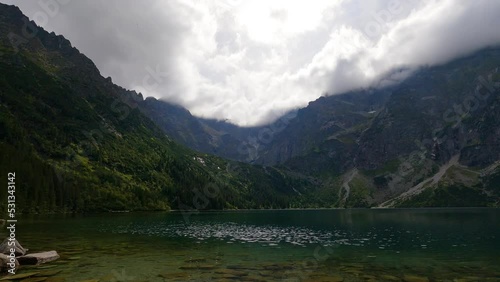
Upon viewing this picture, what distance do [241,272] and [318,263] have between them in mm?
12071

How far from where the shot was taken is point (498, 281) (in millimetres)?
34219

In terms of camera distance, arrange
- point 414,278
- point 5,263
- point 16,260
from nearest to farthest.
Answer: point 414,278
point 5,263
point 16,260

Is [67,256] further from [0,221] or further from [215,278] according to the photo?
[0,221]

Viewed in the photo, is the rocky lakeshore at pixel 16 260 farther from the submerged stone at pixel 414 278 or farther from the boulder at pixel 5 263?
the submerged stone at pixel 414 278

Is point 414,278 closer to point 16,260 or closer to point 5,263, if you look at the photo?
point 5,263

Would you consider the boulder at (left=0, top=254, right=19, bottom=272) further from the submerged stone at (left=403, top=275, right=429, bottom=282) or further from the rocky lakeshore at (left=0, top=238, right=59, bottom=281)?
the submerged stone at (left=403, top=275, right=429, bottom=282)

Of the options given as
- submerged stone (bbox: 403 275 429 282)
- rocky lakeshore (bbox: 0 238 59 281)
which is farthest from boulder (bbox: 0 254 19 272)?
submerged stone (bbox: 403 275 429 282)

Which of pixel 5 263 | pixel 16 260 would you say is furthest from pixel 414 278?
pixel 16 260

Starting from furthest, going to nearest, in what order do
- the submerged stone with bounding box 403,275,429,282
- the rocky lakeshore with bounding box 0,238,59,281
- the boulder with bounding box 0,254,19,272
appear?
the boulder with bounding box 0,254,19,272, the submerged stone with bounding box 403,275,429,282, the rocky lakeshore with bounding box 0,238,59,281

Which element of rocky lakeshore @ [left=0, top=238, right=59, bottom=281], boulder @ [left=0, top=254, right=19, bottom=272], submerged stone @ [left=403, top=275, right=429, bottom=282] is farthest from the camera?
boulder @ [left=0, top=254, right=19, bottom=272]

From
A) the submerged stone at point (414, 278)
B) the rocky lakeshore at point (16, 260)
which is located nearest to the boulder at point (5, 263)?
the rocky lakeshore at point (16, 260)

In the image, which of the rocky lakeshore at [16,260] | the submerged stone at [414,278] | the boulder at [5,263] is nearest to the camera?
the rocky lakeshore at [16,260]

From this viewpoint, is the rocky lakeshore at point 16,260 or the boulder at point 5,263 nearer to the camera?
the rocky lakeshore at point 16,260

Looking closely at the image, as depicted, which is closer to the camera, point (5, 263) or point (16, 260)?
point (5, 263)
